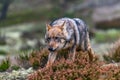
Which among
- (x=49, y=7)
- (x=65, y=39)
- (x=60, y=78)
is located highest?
(x=49, y=7)

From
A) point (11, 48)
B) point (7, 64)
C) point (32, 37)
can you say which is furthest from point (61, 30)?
point (32, 37)

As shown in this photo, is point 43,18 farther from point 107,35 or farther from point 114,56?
point 114,56

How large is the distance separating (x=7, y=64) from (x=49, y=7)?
33.1m

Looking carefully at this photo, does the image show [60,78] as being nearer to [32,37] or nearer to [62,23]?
[62,23]

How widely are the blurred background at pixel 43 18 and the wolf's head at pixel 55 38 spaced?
24901 mm

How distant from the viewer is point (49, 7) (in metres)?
47.3

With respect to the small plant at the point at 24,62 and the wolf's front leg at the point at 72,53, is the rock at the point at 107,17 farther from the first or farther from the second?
the wolf's front leg at the point at 72,53

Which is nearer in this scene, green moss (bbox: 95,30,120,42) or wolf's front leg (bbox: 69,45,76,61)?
wolf's front leg (bbox: 69,45,76,61)

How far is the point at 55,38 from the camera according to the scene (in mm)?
11867

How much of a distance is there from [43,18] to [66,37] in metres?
33.1

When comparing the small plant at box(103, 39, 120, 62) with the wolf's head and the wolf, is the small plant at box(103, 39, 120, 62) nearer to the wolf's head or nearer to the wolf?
the wolf

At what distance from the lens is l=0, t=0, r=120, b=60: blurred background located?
130ft

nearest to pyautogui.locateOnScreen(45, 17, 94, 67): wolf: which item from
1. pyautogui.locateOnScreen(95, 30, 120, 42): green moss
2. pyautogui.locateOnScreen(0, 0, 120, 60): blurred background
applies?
pyautogui.locateOnScreen(0, 0, 120, 60): blurred background

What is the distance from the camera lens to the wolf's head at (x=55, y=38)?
38.6 feet
